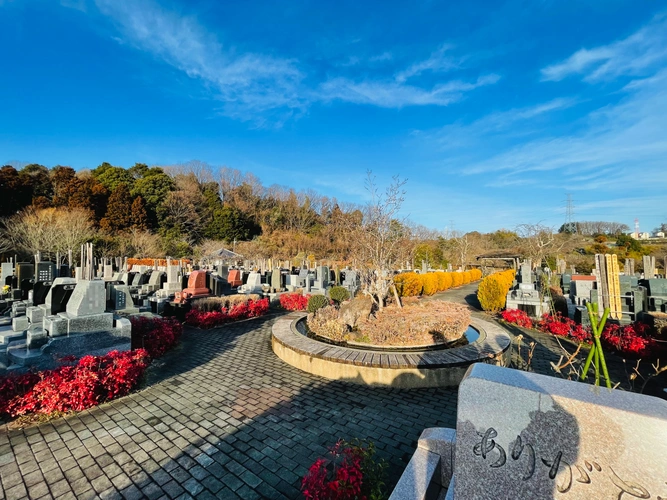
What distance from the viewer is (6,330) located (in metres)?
7.13

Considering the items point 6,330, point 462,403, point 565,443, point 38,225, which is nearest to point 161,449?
point 462,403

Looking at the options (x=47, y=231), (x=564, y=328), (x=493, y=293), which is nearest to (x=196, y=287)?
(x=493, y=293)

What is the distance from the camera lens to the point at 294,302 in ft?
42.9

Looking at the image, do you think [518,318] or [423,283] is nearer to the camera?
[518,318]

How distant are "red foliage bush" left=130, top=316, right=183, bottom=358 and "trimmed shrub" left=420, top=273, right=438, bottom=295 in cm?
1425

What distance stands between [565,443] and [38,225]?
1378 inches

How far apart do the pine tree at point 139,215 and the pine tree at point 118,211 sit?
45 cm

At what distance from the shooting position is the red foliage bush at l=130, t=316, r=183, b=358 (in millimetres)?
6840

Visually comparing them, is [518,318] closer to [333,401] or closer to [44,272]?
[333,401]

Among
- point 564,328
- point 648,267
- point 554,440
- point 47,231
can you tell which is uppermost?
point 47,231

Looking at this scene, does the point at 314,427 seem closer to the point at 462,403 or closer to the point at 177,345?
the point at 462,403

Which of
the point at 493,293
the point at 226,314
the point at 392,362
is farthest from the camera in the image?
the point at 493,293

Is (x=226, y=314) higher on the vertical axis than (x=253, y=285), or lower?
lower

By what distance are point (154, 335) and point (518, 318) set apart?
1097 cm
